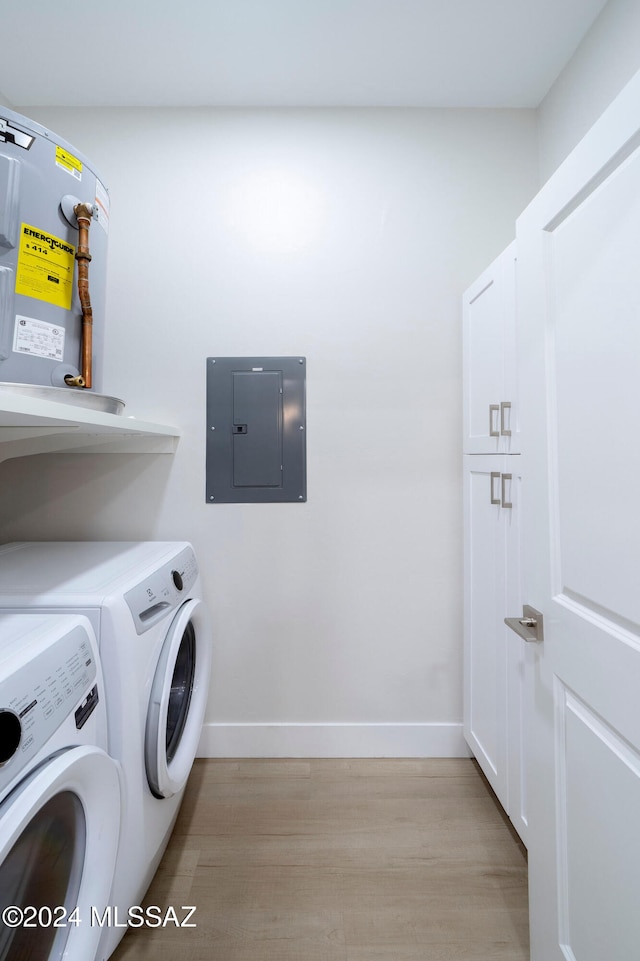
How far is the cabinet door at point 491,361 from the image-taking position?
57.2 inches

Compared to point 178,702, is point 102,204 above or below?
above

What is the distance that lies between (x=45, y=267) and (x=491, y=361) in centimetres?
131

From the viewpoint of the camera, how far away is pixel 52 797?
2.40ft

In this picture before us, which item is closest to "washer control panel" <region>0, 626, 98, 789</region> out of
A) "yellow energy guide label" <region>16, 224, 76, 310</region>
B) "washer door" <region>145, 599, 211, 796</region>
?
"washer door" <region>145, 599, 211, 796</region>

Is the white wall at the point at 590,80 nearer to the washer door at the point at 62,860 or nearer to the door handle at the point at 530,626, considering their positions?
the door handle at the point at 530,626

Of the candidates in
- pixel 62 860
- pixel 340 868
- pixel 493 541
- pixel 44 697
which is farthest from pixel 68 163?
pixel 340 868

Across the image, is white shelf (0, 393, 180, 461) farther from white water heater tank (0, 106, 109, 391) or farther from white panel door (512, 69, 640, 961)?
white panel door (512, 69, 640, 961)

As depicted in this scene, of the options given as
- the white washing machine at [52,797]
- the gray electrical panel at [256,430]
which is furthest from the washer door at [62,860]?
the gray electrical panel at [256,430]

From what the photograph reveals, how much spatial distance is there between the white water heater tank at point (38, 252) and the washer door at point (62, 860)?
78cm

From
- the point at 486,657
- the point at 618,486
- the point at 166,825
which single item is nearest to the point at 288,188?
the point at 618,486

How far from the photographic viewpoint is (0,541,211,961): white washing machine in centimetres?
101

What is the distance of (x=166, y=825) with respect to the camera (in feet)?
4.35

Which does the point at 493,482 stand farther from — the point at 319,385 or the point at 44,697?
the point at 44,697

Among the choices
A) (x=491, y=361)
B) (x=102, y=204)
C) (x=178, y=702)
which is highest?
(x=102, y=204)
